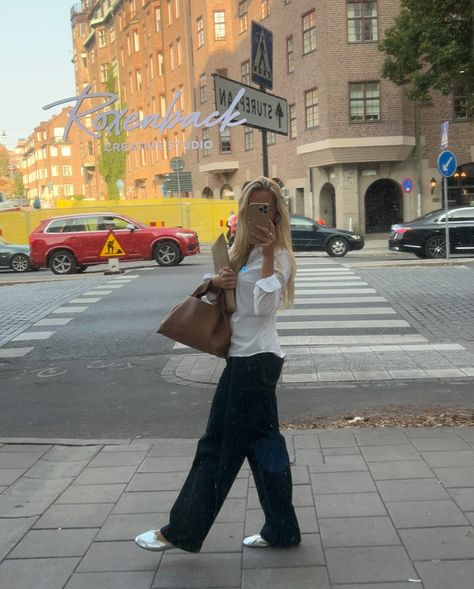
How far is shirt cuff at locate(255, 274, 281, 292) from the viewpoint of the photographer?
351cm

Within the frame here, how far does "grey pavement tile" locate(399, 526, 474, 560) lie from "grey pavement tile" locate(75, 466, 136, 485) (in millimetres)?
1838

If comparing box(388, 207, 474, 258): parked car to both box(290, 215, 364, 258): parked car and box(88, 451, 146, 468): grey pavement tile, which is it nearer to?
box(290, 215, 364, 258): parked car

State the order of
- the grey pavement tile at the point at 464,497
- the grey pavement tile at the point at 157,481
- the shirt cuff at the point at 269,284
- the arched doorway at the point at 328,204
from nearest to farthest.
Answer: the shirt cuff at the point at 269,284
the grey pavement tile at the point at 464,497
the grey pavement tile at the point at 157,481
the arched doorway at the point at 328,204

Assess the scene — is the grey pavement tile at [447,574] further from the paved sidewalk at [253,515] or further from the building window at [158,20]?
the building window at [158,20]

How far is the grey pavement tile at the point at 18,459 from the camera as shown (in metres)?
5.29

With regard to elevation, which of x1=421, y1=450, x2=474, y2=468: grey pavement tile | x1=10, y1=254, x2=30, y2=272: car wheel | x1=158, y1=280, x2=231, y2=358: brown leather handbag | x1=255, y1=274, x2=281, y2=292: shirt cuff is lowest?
x1=10, y1=254, x2=30, y2=272: car wheel

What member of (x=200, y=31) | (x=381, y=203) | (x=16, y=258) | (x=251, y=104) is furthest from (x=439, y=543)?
(x=200, y=31)

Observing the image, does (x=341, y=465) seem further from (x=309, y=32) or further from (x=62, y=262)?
(x=309, y=32)

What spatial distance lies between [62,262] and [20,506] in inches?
745

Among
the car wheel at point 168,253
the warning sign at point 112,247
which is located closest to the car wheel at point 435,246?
the car wheel at point 168,253

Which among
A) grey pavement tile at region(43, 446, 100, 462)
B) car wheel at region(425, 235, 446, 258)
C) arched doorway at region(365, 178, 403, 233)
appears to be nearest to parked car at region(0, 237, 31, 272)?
car wheel at region(425, 235, 446, 258)

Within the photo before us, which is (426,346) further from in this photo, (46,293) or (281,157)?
(281,157)

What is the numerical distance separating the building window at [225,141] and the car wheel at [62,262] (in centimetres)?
2552

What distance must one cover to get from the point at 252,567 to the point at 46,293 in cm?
1390
